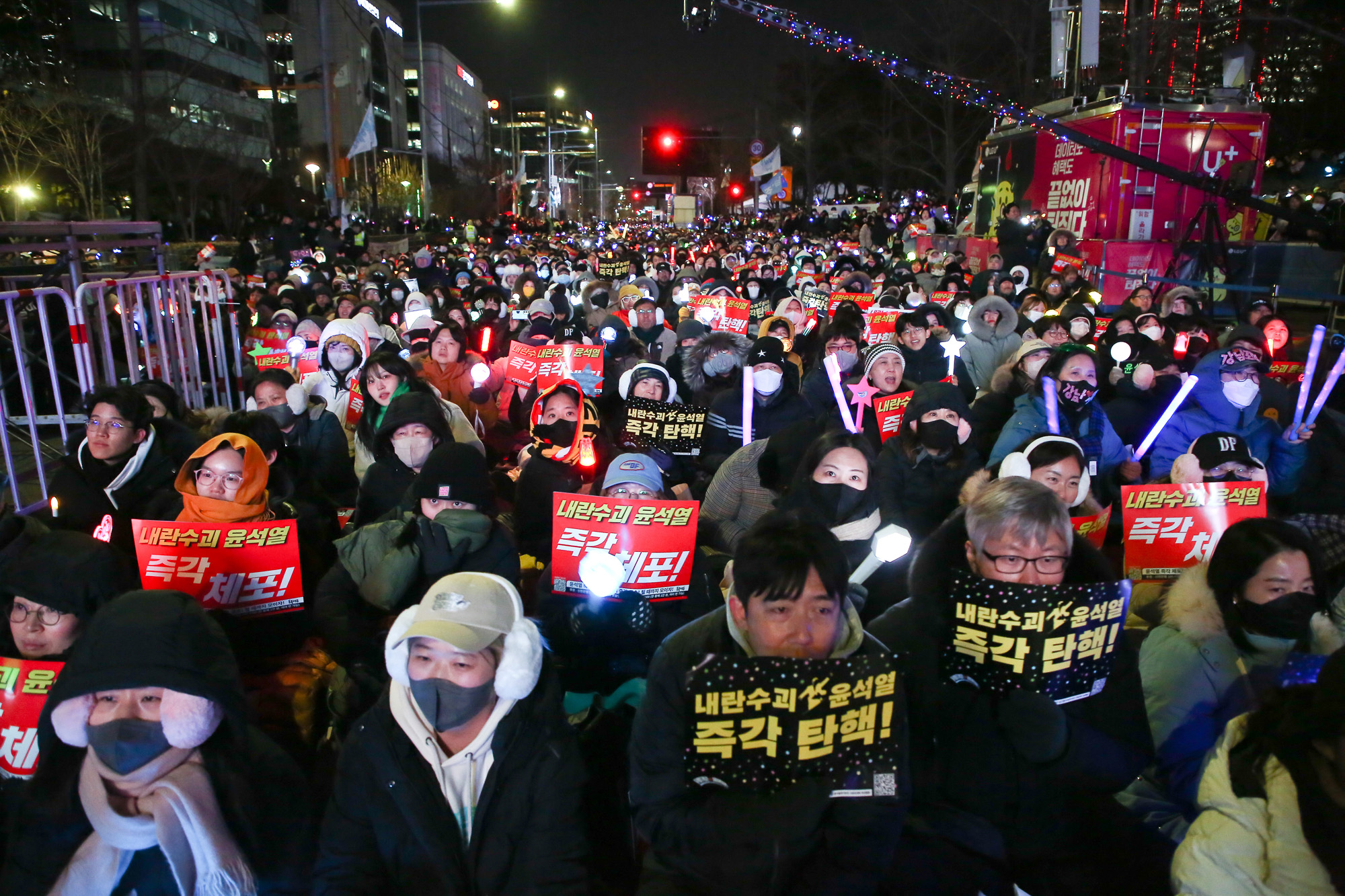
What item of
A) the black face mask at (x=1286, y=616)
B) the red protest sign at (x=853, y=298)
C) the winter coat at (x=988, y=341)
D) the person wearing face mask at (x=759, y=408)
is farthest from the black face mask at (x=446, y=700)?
the red protest sign at (x=853, y=298)

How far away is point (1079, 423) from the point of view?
5.50 m

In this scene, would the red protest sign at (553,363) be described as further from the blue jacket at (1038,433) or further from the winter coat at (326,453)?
the blue jacket at (1038,433)

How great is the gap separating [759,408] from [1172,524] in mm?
2897

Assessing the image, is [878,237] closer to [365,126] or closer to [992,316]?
[365,126]

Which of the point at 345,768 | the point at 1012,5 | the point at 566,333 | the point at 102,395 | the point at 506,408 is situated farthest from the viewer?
the point at 1012,5

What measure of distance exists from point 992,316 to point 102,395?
23.3 feet

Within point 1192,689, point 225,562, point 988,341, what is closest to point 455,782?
point 225,562

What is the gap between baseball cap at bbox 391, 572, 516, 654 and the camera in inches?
98.0

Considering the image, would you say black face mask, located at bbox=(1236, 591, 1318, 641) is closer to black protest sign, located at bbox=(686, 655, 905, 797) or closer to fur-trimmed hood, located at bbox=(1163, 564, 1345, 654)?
fur-trimmed hood, located at bbox=(1163, 564, 1345, 654)

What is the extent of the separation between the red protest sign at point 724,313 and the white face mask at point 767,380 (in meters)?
4.33

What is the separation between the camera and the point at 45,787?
7.94 ft

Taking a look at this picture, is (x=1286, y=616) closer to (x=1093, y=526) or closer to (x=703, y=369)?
(x=1093, y=526)

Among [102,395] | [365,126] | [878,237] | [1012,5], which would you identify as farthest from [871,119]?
[102,395]

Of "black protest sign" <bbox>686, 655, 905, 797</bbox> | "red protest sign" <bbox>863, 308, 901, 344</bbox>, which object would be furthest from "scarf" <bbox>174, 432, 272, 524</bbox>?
"red protest sign" <bbox>863, 308, 901, 344</bbox>
